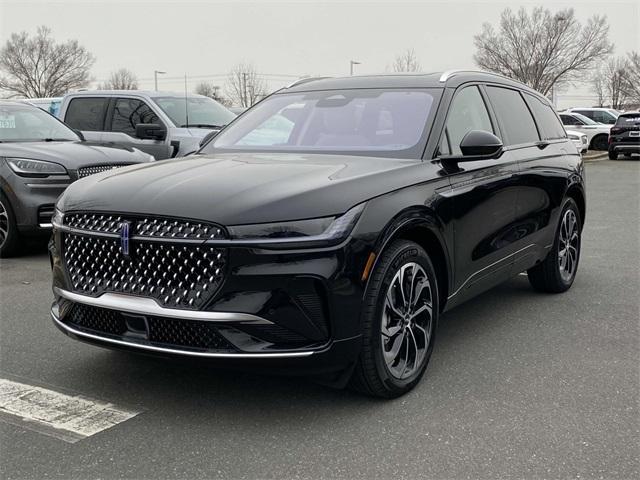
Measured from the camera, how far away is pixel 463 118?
4605 millimetres

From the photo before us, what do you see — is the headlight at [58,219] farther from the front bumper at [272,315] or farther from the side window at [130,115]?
the side window at [130,115]

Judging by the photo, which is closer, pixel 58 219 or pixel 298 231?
pixel 298 231

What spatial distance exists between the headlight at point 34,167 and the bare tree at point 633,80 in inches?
2513

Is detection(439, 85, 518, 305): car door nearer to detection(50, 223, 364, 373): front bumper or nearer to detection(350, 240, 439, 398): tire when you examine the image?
detection(350, 240, 439, 398): tire

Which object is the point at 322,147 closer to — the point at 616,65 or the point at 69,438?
the point at 69,438

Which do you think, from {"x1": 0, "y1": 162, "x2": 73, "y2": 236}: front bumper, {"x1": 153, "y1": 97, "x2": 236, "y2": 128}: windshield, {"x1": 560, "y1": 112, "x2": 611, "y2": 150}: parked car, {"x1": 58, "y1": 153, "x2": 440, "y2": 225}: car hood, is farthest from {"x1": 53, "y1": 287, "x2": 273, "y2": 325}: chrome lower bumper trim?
{"x1": 560, "y1": 112, "x2": 611, "y2": 150}: parked car

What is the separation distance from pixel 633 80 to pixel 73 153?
214 ft

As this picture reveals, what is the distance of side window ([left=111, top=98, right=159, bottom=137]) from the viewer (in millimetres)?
10555

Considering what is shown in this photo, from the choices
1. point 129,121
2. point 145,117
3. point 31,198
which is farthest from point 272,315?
point 129,121

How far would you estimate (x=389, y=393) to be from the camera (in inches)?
142

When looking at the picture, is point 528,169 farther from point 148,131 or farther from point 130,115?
point 130,115

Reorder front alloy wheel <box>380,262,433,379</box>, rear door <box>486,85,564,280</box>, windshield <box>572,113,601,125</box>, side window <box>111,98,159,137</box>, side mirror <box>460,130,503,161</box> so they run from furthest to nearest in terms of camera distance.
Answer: windshield <box>572,113,601,125</box>, side window <box>111,98,159,137</box>, rear door <box>486,85,564,280</box>, side mirror <box>460,130,503,161</box>, front alloy wheel <box>380,262,433,379</box>

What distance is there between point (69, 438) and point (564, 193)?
169 inches

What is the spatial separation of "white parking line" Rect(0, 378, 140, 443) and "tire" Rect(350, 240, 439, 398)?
1196mm
